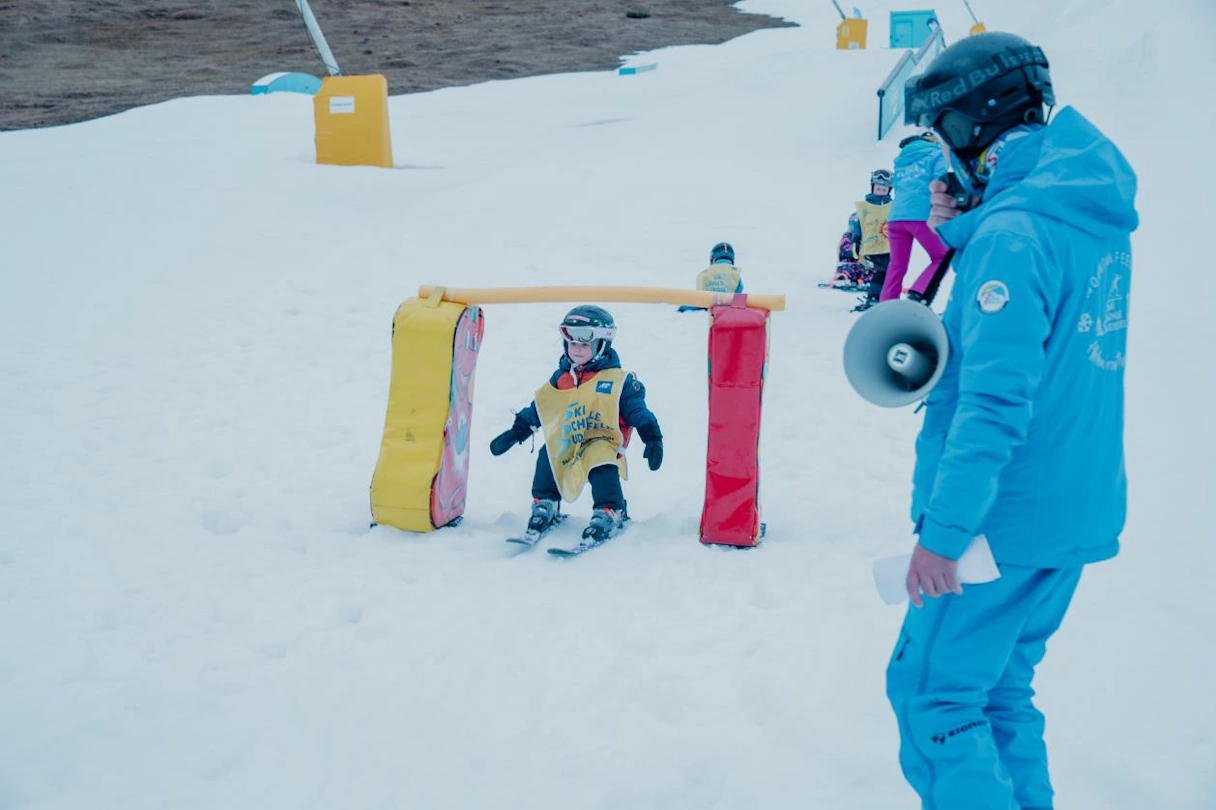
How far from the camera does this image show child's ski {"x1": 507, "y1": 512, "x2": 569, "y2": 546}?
4875mm

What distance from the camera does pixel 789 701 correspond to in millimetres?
3373

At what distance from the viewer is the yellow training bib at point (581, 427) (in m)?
5.05

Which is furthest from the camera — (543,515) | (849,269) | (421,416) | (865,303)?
(849,269)

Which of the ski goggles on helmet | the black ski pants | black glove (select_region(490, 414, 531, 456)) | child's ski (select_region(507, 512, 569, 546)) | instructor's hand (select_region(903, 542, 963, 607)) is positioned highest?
the ski goggles on helmet

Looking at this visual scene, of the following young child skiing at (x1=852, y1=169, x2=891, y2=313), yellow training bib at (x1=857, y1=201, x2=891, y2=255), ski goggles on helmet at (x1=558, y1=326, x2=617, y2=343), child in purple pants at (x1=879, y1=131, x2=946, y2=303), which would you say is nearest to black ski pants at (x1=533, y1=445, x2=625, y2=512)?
ski goggles on helmet at (x1=558, y1=326, x2=617, y2=343)

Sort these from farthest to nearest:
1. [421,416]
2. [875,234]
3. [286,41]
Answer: [286,41] < [875,234] < [421,416]

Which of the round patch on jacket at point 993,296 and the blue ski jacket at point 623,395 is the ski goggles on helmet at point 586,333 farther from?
the round patch on jacket at point 993,296

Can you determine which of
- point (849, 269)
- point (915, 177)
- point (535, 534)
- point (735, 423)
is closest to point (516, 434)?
point (535, 534)

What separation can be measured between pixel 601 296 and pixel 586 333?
32cm

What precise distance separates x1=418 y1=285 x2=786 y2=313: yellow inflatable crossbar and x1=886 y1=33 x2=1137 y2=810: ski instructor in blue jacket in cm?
249

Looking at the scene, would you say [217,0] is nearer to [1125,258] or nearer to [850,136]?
[850,136]

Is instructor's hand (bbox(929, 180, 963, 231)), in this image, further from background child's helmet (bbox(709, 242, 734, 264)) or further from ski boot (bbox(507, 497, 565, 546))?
background child's helmet (bbox(709, 242, 734, 264))

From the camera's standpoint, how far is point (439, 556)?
4.70 meters

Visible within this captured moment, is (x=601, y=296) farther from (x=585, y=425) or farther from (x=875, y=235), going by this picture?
(x=875, y=235)
